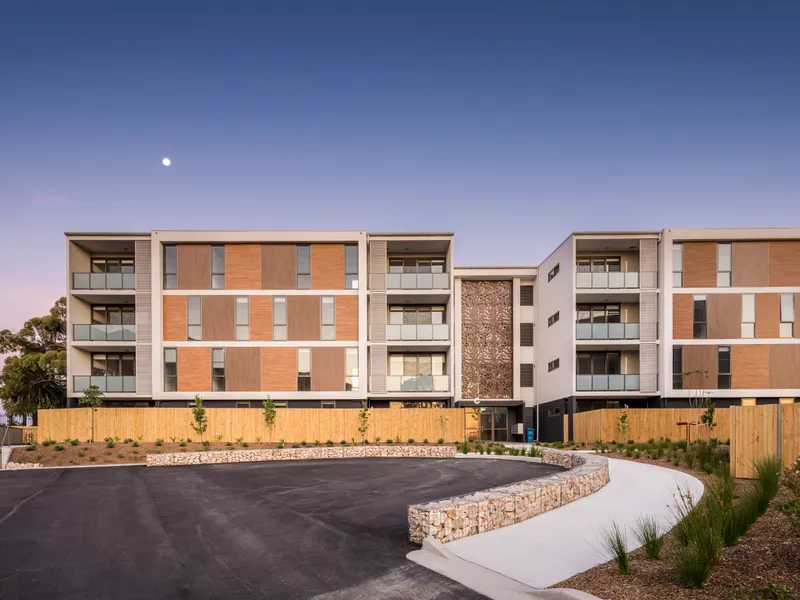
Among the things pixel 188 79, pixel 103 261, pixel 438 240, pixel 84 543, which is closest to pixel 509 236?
pixel 438 240

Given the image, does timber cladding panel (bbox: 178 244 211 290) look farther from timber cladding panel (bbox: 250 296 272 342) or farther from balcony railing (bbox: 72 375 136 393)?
balcony railing (bbox: 72 375 136 393)

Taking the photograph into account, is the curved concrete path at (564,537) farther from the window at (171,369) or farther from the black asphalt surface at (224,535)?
the window at (171,369)

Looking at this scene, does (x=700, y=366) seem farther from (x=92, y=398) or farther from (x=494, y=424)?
(x=92, y=398)

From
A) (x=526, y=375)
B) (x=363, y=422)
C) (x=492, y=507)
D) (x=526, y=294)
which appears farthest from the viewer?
(x=526, y=294)

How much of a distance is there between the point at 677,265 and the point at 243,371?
26.0m

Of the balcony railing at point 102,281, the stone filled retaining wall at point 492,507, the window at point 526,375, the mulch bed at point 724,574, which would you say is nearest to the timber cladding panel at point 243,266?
the balcony railing at point 102,281

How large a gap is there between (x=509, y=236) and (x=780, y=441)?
2862cm

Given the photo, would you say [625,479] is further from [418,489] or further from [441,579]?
[441,579]

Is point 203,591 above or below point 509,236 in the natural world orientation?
below

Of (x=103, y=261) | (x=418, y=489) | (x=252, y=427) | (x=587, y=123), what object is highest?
(x=587, y=123)

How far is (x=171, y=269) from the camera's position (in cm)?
3219

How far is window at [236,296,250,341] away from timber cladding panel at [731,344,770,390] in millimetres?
27928

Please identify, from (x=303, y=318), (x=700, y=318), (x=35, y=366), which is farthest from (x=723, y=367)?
(x=35, y=366)

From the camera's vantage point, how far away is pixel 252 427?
1158 inches
